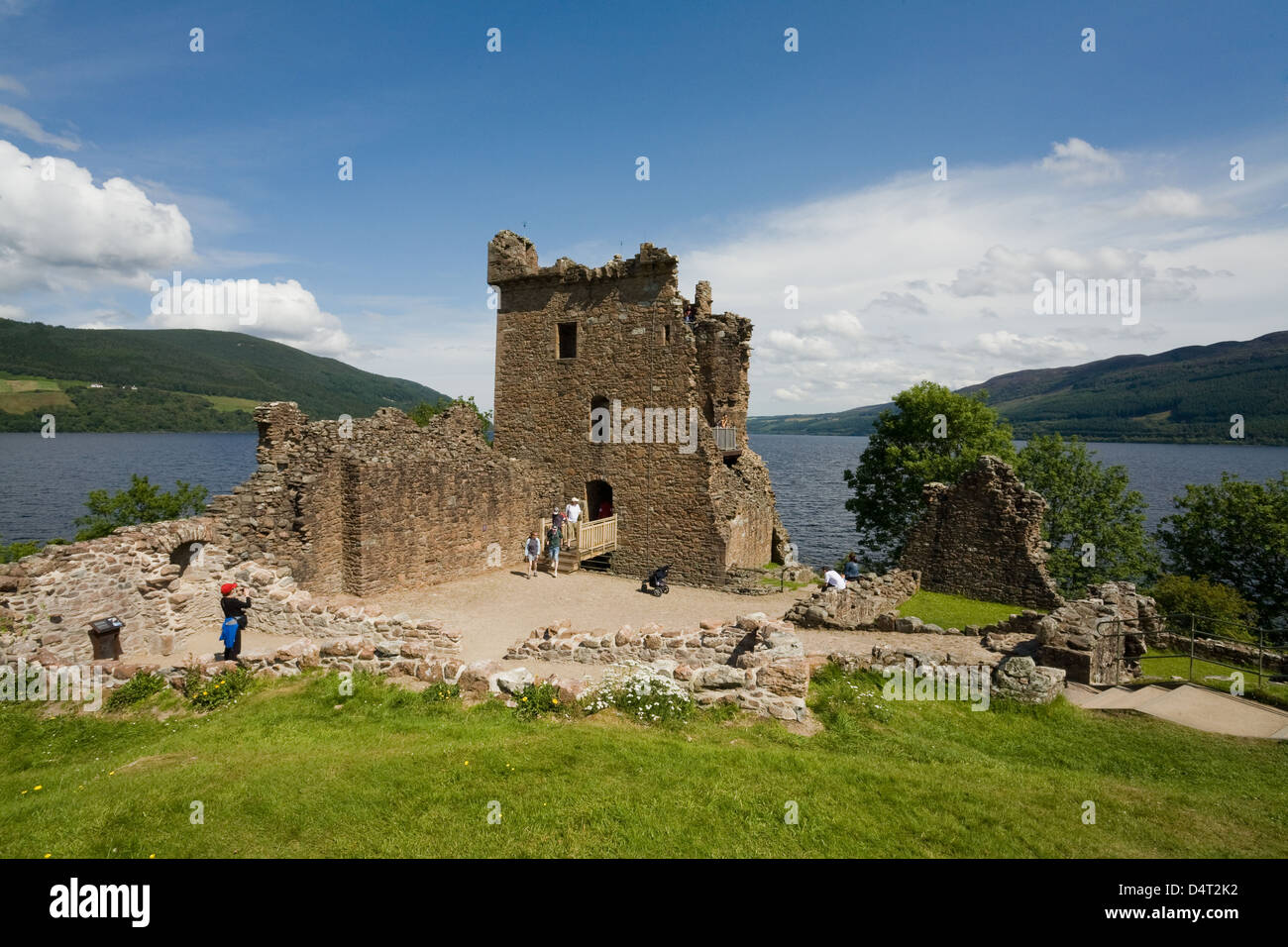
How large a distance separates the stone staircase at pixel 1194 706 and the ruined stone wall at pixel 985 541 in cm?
985

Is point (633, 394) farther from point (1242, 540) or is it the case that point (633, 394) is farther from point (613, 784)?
point (1242, 540)

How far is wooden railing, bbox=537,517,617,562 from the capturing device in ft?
82.4

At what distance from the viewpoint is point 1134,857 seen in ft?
22.4

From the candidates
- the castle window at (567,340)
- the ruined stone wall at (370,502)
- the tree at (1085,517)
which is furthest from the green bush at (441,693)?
the tree at (1085,517)

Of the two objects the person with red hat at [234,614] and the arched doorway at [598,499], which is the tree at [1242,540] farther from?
the person with red hat at [234,614]

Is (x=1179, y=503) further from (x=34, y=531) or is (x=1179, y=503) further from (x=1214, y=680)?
(x=34, y=531)

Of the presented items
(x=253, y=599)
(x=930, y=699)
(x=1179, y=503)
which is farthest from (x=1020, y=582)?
(x=253, y=599)

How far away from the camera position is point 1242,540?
3119 centimetres

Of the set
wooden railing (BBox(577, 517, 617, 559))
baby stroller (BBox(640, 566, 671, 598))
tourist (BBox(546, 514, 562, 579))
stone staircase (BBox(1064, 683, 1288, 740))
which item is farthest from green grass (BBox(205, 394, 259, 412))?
stone staircase (BBox(1064, 683, 1288, 740))

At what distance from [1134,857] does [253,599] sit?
17.8 m

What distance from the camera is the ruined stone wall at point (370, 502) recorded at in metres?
18.1

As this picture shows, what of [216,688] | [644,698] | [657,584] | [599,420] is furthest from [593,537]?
[216,688]

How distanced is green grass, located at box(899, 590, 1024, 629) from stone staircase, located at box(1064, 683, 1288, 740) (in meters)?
6.86

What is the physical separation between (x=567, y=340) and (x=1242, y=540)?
33.9m
